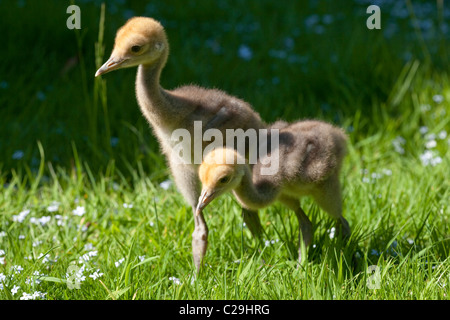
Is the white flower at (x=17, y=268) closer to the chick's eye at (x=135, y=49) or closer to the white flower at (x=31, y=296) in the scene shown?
the white flower at (x=31, y=296)

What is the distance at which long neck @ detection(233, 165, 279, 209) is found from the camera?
3455mm

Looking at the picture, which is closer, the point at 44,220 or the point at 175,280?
the point at 175,280

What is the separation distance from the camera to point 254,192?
3486 millimetres

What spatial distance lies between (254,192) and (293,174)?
23 cm

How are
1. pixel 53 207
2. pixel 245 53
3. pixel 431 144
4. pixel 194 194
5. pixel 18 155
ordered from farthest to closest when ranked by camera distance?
pixel 245 53 → pixel 431 144 → pixel 18 155 → pixel 53 207 → pixel 194 194

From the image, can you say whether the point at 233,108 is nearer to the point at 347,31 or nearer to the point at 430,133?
the point at 430,133

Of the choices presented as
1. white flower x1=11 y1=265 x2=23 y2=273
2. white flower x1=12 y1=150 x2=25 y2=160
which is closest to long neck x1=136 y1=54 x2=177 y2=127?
white flower x1=11 y1=265 x2=23 y2=273

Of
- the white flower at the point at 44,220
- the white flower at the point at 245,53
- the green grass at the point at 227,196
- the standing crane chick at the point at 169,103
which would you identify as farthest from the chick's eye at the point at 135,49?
the white flower at the point at 245,53

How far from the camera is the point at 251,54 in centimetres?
698

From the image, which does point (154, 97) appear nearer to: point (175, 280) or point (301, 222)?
point (175, 280)

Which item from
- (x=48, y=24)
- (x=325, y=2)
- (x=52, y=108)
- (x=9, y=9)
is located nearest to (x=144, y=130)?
(x=52, y=108)

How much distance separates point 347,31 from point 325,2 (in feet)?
3.40

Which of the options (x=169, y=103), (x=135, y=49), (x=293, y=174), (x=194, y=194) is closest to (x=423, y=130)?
(x=293, y=174)

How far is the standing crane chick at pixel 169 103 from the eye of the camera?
3.47 metres
